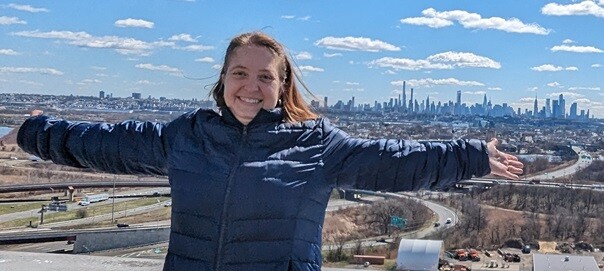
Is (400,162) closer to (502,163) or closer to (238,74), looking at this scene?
(502,163)

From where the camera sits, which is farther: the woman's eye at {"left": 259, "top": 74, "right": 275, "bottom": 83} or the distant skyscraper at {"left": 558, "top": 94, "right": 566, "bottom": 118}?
the distant skyscraper at {"left": 558, "top": 94, "right": 566, "bottom": 118}

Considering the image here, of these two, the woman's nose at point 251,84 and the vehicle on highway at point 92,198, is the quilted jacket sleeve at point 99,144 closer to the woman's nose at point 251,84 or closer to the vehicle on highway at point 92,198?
the woman's nose at point 251,84

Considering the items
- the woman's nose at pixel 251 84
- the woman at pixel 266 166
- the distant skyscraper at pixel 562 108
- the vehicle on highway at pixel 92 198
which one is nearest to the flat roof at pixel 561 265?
the woman at pixel 266 166

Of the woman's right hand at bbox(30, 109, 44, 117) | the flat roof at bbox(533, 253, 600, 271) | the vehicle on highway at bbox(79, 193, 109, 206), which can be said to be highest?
the woman's right hand at bbox(30, 109, 44, 117)

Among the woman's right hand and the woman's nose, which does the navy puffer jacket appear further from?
the woman's right hand

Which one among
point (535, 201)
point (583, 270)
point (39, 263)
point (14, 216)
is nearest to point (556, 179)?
point (535, 201)

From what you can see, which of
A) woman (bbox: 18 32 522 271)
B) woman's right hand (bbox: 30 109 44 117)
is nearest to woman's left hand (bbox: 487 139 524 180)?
woman (bbox: 18 32 522 271)

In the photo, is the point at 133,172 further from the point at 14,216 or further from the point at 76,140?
the point at 14,216
